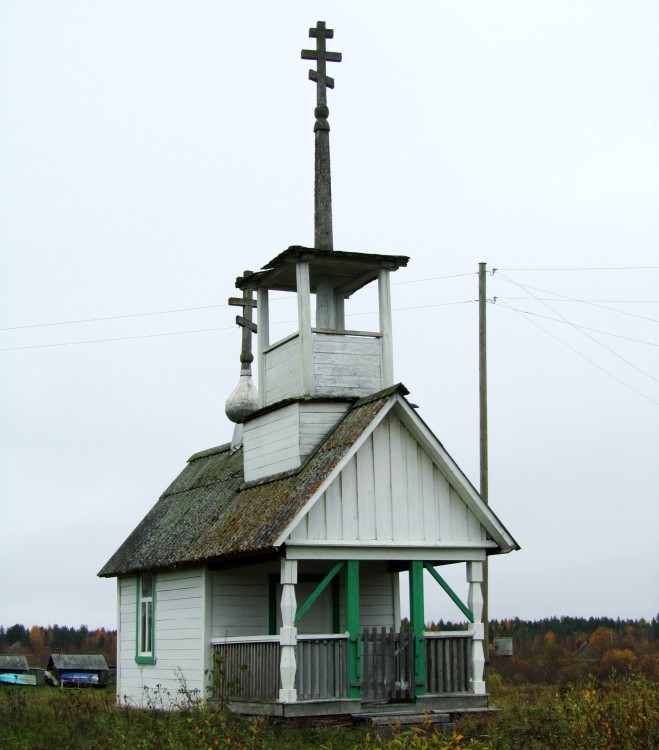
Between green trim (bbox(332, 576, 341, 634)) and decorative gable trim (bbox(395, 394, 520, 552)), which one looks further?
green trim (bbox(332, 576, 341, 634))

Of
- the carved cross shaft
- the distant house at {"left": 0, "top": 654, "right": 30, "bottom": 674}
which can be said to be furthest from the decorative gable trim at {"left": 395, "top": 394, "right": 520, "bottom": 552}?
the distant house at {"left": 0, "top": 654, "right": 30, "bottom": 674}

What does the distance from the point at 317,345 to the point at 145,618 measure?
21.8ft

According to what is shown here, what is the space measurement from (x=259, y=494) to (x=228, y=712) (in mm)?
3466

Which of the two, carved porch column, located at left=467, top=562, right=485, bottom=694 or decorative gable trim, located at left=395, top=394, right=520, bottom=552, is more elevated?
decorative gable trim, located at left=395, top=394, right=520, bottom=552

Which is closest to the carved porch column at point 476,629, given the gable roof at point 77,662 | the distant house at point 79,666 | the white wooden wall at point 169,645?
the white wooden wall at point 169,645

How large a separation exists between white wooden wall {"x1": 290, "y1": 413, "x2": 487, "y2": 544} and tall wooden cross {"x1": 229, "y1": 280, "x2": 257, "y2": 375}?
755 cm

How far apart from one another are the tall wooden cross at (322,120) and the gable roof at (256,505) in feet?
12.0

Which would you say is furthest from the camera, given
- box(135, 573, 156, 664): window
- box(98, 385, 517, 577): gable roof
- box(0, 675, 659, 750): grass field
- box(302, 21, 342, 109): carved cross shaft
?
box(135, 573, 156, 664): window

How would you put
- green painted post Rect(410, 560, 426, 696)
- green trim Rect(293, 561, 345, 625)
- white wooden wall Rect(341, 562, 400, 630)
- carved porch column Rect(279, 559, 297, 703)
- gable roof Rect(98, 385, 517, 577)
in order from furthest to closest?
white wooden wall Rect(341, 562, 400, 630) → green painted post Rect(410, 560, 426, 696) → gable roof Rect(98, 385, 517, 577) → green trim Rect(293, 561, 345, 625) → carved porch column Rect(279, 559, 297, 703)

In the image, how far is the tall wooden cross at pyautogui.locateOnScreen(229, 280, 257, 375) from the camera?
2555cm

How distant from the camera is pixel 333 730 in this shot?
16.7 meters

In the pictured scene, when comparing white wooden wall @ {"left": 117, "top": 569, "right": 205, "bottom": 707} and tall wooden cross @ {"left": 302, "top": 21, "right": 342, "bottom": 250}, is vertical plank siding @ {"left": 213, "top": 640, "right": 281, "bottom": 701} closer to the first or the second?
white wooden wall @ {"left": 117, "top": 569, "right": 205, "bottom": 707}

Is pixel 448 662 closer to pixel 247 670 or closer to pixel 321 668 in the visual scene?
pixel 321 668

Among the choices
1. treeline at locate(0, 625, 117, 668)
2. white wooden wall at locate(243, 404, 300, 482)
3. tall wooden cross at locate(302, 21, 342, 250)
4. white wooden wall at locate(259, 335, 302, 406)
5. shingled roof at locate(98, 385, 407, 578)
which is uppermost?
tall wooden cross at locate(302, 21, 342, 250)
